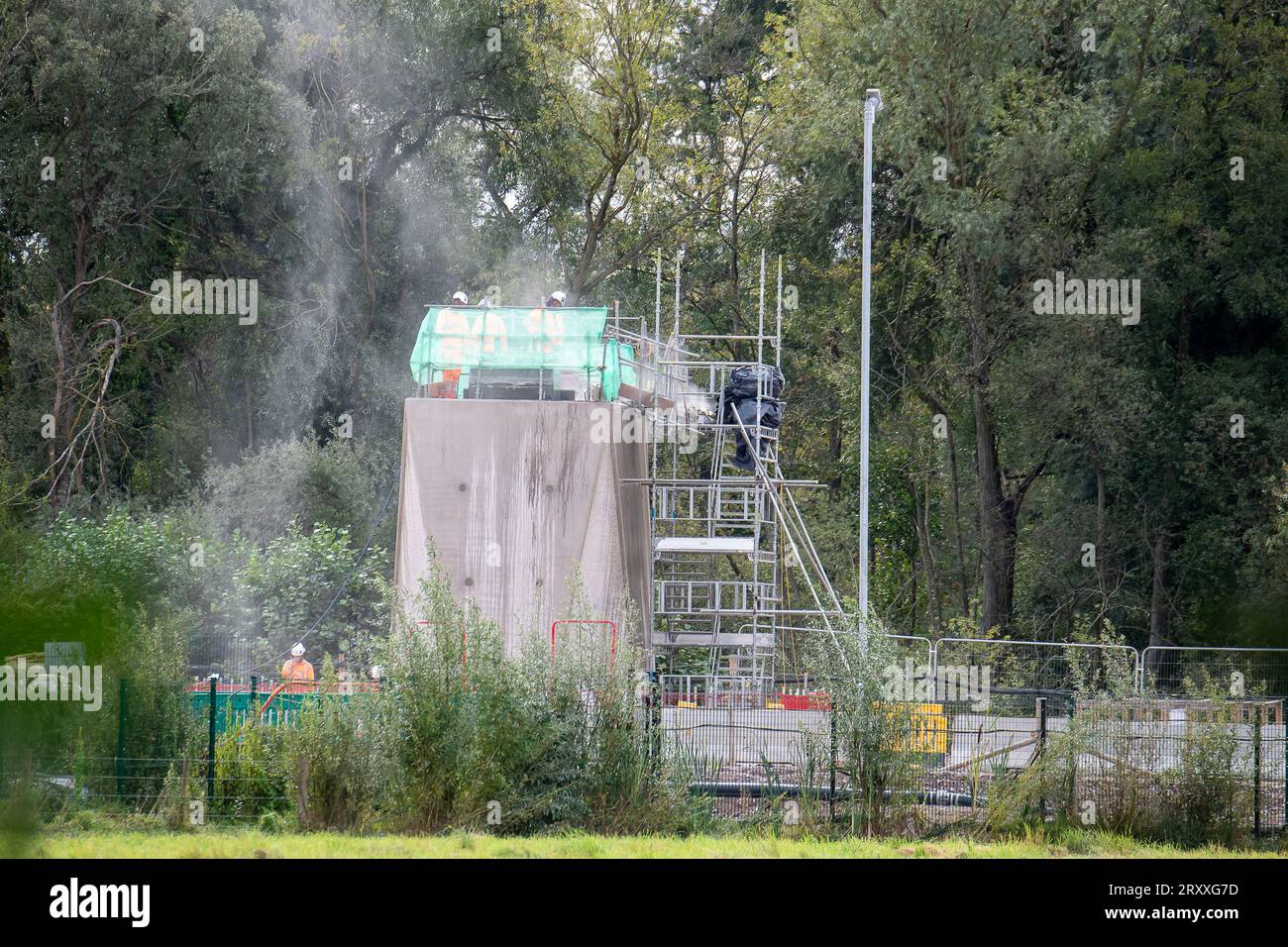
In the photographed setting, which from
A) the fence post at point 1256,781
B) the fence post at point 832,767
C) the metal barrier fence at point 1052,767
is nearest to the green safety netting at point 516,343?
the metal barrier fence at point 1052,767

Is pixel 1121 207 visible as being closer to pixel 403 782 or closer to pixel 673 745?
pixel 673 745

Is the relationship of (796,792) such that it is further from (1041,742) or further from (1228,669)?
(1228,669)

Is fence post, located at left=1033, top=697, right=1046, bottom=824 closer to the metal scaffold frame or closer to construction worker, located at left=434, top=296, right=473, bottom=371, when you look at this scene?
the metal scaffold frame

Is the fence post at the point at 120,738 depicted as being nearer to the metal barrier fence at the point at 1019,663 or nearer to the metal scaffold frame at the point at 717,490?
the metal scaffold frame at the point at 717,490

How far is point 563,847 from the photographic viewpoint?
489 inches

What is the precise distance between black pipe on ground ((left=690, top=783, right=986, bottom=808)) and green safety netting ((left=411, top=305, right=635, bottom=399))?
8056 mm

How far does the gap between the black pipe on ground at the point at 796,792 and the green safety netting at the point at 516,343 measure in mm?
8056

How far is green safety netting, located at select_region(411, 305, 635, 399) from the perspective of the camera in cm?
2181

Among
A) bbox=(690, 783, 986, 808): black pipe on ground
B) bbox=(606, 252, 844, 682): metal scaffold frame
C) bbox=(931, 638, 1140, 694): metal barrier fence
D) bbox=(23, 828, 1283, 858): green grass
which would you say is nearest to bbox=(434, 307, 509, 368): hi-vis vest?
bbox=(606, 252, 844, 682): metal scaffold frame

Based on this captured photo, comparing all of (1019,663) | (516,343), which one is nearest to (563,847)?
(516,343)

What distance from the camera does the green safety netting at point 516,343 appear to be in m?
21.8

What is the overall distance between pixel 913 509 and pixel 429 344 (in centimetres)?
2372
